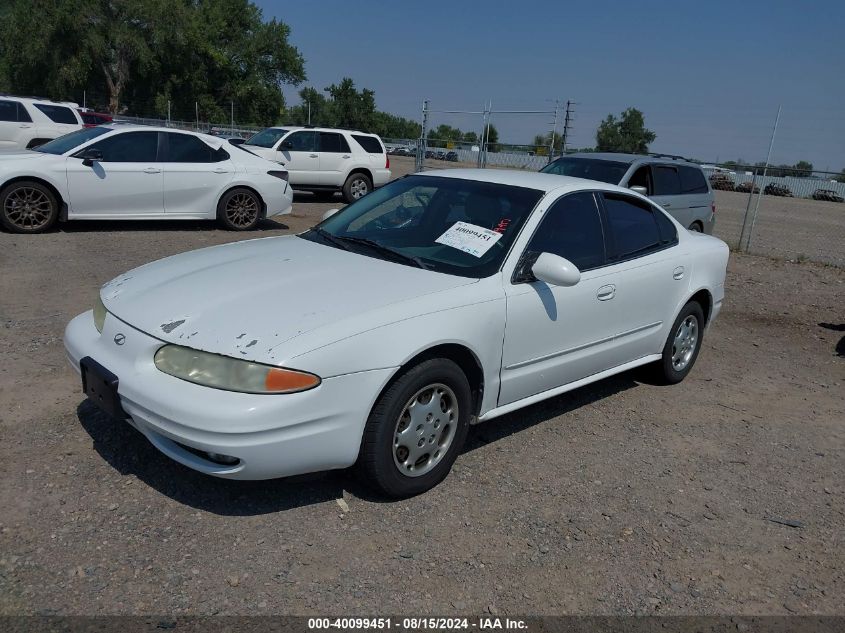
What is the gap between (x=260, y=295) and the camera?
11.4ft

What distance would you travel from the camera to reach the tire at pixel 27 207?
933 cm

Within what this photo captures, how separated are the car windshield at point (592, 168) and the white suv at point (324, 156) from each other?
213 inches

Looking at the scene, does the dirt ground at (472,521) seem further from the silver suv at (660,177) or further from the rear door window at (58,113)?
the rear door window at (58,113)

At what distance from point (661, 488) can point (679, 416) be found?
121 cm

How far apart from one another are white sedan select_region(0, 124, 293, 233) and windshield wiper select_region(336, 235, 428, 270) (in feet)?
21.8

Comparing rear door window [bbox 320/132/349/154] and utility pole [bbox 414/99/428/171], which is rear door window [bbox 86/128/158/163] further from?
utility pole [bbox 414/99/428/171]

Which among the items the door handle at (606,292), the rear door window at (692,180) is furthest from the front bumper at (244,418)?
the rear door window at (692,180)

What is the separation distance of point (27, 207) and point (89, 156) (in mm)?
1030

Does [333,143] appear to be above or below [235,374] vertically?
above

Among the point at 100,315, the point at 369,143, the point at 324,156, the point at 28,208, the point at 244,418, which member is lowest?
the point at 28,208

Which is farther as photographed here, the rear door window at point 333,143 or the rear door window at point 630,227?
the rear door window at point 333,143

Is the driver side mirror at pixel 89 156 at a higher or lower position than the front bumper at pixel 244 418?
higher

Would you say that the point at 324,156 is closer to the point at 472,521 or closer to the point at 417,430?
the point at 417,430

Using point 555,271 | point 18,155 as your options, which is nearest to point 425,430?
point 555,271
